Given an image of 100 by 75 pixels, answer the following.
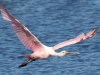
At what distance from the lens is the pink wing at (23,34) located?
9.38 meters

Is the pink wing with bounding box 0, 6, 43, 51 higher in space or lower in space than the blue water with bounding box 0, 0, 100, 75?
lower

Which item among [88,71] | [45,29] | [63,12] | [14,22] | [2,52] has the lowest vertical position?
[14,22]

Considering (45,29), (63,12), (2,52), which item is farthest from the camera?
(63,12)

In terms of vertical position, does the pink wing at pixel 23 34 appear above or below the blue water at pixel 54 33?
below

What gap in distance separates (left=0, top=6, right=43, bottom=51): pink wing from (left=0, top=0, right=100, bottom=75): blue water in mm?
3574

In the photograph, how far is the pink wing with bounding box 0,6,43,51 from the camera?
369 inches

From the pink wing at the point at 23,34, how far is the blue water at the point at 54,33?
3.57m

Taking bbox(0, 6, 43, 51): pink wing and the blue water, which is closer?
bbox(0, 6, 43, 51): pink wing

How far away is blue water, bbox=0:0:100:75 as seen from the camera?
1378 centimetres

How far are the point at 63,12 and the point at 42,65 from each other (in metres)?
5.08

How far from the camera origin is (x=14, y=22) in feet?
31.1

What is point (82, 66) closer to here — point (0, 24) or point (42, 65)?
point (42, 65)

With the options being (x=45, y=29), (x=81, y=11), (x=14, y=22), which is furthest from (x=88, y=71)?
(x=81, y=11)

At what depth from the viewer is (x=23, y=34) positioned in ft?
31.9
